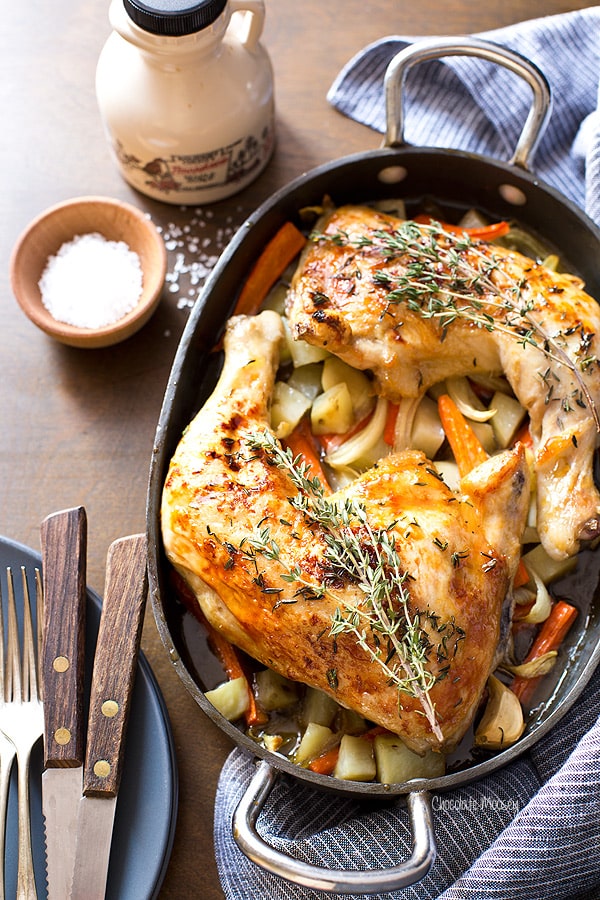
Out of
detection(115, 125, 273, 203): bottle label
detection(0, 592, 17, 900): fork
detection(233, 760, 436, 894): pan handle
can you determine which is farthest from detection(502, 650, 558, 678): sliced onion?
detection(115, 125, 273, 203): bottle label

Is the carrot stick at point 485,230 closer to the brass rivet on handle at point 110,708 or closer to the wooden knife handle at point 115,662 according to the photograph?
the wooden knife handle at point 115,662

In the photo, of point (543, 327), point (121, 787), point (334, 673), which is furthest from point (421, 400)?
point (121, 787)

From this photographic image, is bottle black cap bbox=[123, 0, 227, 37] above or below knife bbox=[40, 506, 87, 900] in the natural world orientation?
above

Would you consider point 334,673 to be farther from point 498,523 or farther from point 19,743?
point 19,743

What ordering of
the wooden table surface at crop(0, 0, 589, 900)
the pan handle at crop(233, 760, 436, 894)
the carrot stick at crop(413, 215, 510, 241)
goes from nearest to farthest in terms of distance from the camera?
1. the pan handle at crop(233, 760, 436, 894)
2. the wooden table surface at crop(0, 0, 589, 900)
3. the carrot stick at crop(413, 215, 510, 241)

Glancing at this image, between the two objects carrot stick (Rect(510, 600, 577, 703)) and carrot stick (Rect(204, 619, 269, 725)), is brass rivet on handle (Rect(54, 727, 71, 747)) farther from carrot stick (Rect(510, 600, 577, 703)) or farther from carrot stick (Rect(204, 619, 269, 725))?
carrot stick (Rect(510, 600, 577, 703))

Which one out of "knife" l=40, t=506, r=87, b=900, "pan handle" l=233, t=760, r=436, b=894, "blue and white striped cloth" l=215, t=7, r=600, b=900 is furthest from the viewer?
"knife" l=40, t=506, r=87, b=900
